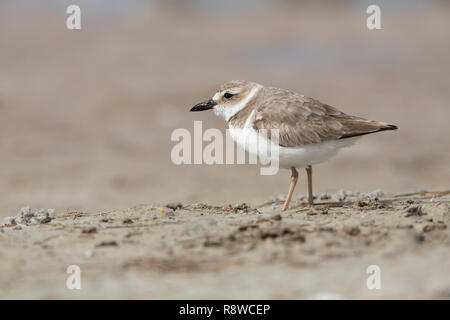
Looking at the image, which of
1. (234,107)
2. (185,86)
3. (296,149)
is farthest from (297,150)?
(185,86)

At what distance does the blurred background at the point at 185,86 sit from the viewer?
12.4m

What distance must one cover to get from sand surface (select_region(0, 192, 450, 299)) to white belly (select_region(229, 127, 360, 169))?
61cm

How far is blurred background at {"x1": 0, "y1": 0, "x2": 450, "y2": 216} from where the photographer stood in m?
12.4

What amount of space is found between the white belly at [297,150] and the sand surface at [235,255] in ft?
2.01

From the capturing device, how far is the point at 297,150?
6.83m

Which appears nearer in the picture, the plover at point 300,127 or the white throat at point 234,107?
the plover at point 300,127

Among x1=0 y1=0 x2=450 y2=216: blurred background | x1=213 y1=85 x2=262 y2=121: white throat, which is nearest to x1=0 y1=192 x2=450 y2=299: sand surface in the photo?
x1=213 y1=85 x2=262 y2=121: white throat

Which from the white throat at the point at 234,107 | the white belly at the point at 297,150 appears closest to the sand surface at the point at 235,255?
the white belly at the point at 297,150

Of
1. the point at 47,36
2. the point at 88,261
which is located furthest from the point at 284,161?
the point at 47,36

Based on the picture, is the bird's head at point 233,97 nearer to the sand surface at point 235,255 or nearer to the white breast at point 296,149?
the white breast at point 296,149

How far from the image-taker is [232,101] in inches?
305

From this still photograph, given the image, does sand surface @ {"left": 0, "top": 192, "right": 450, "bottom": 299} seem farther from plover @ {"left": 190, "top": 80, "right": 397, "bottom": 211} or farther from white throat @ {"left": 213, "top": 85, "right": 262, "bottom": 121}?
white throat @ {"left": 213, "top": 85, "right": 262, "bottom": 121}

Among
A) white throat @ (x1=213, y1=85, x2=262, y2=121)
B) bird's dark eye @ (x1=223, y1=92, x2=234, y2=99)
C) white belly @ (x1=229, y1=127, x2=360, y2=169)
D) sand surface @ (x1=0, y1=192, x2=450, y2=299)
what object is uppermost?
bird's dark eye @ (x1=223, y1=92, x2=234, y2=99)
